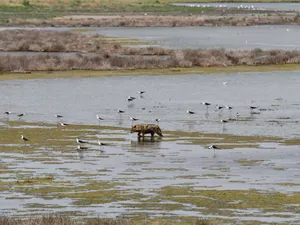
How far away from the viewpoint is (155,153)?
35.2m

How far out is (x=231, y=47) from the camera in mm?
86250

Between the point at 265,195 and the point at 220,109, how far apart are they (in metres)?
21.1

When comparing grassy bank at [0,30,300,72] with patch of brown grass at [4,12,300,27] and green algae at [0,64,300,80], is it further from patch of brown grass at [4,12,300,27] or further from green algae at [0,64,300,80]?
patch of brown grass at [4,12,300,27]

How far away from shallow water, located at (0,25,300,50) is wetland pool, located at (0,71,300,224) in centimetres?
3005

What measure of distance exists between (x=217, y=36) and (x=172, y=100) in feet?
175

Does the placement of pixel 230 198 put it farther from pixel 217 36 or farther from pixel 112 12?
pixel 112 12

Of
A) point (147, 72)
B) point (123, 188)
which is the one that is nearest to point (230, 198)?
point (123, 188)

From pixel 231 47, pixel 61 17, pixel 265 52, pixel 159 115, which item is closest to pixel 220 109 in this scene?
pixel 159 115

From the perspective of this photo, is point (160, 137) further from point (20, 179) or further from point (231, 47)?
point (231, 47)

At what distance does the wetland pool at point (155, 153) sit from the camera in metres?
25.8

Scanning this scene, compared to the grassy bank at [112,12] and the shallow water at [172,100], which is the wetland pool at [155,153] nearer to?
the shallow water at [172,100]

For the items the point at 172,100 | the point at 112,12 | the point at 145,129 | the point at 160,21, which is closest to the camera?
the point at 145,129

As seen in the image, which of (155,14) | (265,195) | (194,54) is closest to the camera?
(265,195)

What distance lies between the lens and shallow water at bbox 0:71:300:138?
43.4 m
